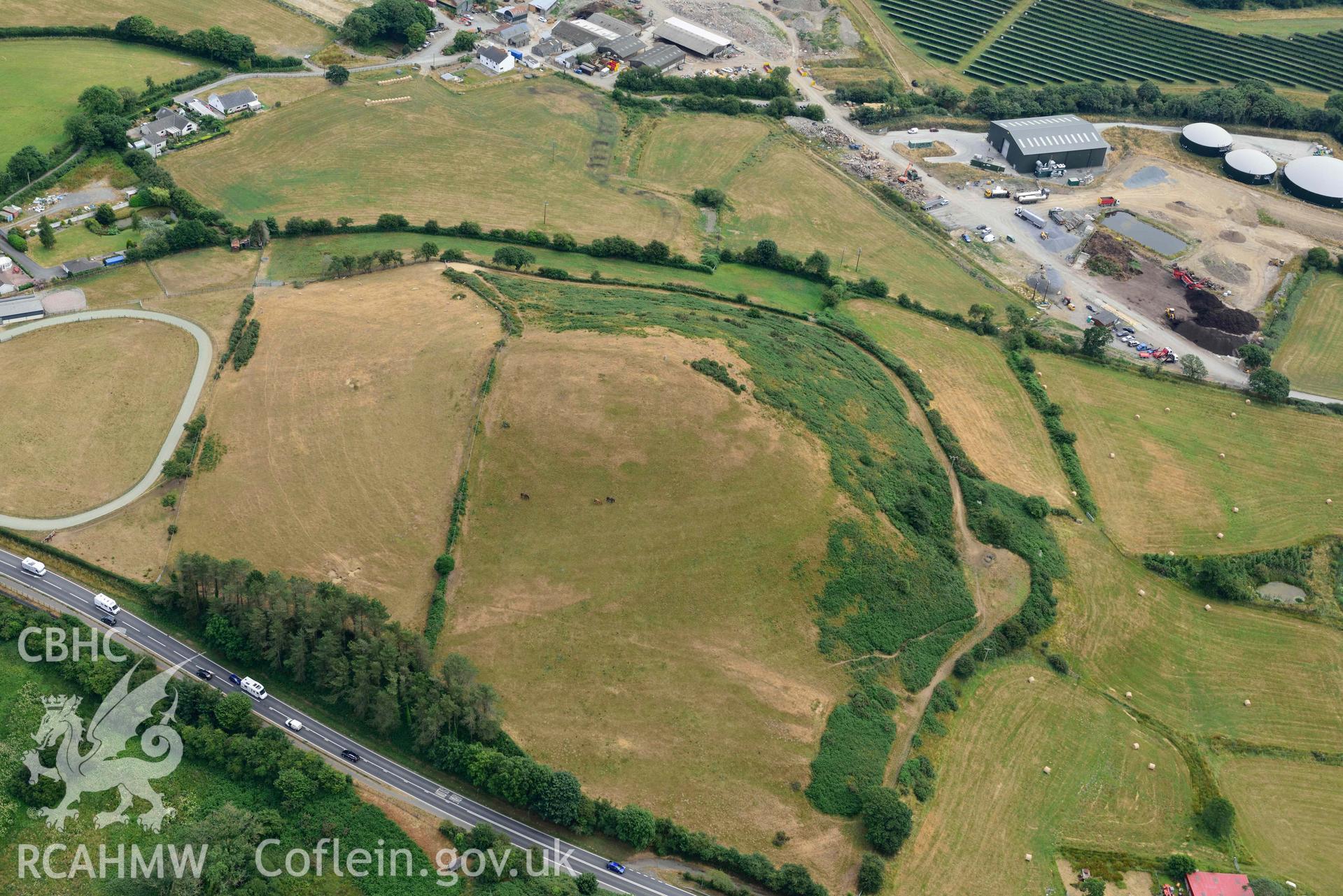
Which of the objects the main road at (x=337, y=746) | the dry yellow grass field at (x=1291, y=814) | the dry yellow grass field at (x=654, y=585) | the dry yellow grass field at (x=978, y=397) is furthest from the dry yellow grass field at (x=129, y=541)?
the dry yellow grass field at (x=1291, y=814)

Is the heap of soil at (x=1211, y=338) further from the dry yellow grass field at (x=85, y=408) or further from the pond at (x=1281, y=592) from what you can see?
the dry yellow grass field at (x=85, y=408)

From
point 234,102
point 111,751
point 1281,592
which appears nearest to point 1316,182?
point 1281,592

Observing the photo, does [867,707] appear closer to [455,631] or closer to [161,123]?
[455,631]

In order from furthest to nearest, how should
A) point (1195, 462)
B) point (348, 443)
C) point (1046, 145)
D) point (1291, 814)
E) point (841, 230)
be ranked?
point (1046, 145)
point (841, 230)
point (1195, 462)
point (348, 443)
point (1291, 814)

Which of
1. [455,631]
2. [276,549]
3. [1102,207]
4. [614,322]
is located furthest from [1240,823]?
[1102,207]

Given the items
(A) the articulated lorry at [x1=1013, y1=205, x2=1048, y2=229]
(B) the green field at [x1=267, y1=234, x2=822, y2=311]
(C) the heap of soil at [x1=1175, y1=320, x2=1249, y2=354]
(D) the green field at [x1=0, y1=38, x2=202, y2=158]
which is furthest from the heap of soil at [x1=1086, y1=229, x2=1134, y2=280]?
(D) the green field at [x1=0, y1=38, x2=202, y2=158]

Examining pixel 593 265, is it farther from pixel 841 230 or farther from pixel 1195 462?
pixel 1195 462
